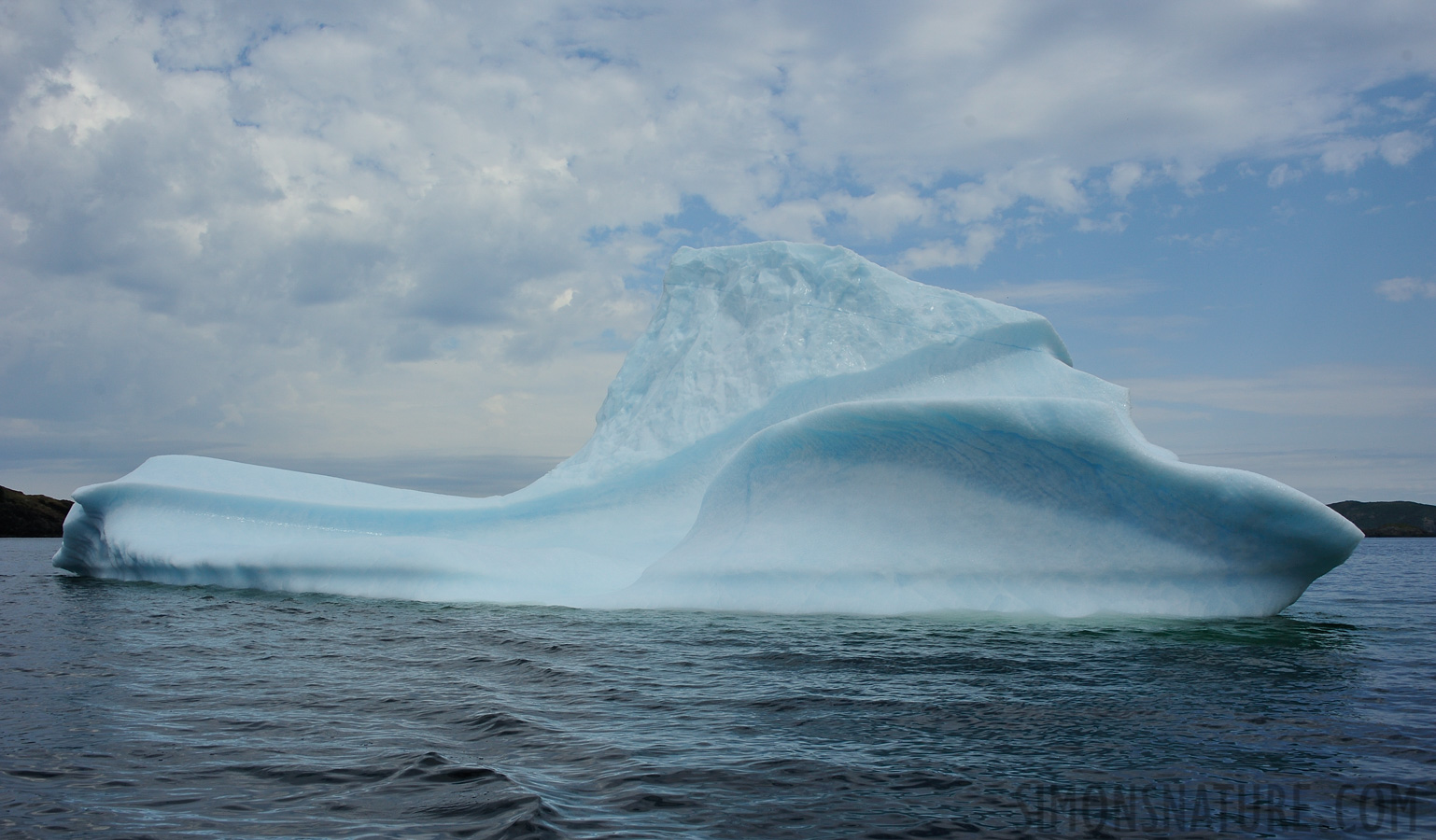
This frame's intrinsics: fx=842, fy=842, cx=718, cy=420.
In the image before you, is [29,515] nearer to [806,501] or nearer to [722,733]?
[806,501]

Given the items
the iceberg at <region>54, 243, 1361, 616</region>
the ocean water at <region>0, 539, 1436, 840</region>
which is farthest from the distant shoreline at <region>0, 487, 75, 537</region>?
the ocean water at <region>0, 539, 1436, 840</region>

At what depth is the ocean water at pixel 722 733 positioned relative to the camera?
3.13 meters

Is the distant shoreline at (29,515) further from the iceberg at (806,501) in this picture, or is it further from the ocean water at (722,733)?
the ocean water at (722,733)

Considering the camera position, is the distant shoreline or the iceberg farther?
the distant shoreline

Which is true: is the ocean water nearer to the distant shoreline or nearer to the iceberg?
the iceberg

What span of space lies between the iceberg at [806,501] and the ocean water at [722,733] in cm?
97

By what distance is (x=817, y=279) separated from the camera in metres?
12.7

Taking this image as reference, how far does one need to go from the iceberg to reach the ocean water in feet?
3.17

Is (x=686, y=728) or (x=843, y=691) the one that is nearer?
(x=686, y=728)

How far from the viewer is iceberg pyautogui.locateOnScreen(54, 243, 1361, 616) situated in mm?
8125

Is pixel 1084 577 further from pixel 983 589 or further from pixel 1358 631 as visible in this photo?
pixel 1358 631

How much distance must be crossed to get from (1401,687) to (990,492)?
3.81 m

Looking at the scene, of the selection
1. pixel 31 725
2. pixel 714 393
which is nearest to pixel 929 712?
pixel 31 725

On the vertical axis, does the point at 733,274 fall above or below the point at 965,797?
above
